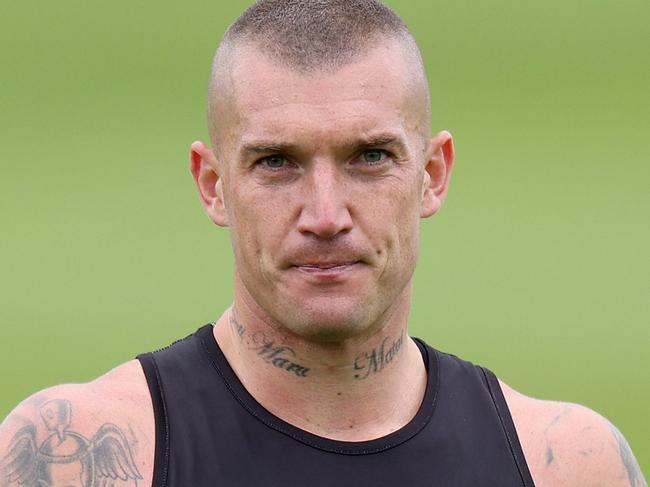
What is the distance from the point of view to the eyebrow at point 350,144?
152 inches

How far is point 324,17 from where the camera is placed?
159 inches

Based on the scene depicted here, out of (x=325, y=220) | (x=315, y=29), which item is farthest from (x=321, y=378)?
(x=315, y=29)

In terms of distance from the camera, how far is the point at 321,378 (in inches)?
161

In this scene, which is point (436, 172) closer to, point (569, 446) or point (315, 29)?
point (315, 29)

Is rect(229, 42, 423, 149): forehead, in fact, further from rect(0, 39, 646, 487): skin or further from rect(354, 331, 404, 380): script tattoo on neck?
rect(354, 331, 404, 380): script tattoo on neck

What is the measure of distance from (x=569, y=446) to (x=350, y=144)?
3.32 ft

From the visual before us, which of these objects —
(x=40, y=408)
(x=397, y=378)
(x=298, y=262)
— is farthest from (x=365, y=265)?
(x=40, y=408)

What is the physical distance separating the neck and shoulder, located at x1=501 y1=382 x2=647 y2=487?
13.5 inches

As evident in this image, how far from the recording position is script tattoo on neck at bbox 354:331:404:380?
4109 mm

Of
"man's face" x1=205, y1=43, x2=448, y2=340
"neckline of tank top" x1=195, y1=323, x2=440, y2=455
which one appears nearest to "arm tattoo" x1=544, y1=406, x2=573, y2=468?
"neckline of tank top" x1=195, y1=323, x2=440, y2=455

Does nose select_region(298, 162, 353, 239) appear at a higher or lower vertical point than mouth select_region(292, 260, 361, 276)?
higher

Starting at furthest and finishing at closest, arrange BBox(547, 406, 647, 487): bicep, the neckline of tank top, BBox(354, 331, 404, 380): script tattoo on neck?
1. BBox(547, 406, 647, 487): bicep
2. BBox(354, 331, 404, 380): script tattoo on neck
3. the neckline of tank top

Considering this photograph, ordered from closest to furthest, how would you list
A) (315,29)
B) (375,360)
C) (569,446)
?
(315,29) < (375,360) < (569,446)

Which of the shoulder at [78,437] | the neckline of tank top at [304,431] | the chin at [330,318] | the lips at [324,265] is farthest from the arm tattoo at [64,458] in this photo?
the lips at [324,265]
